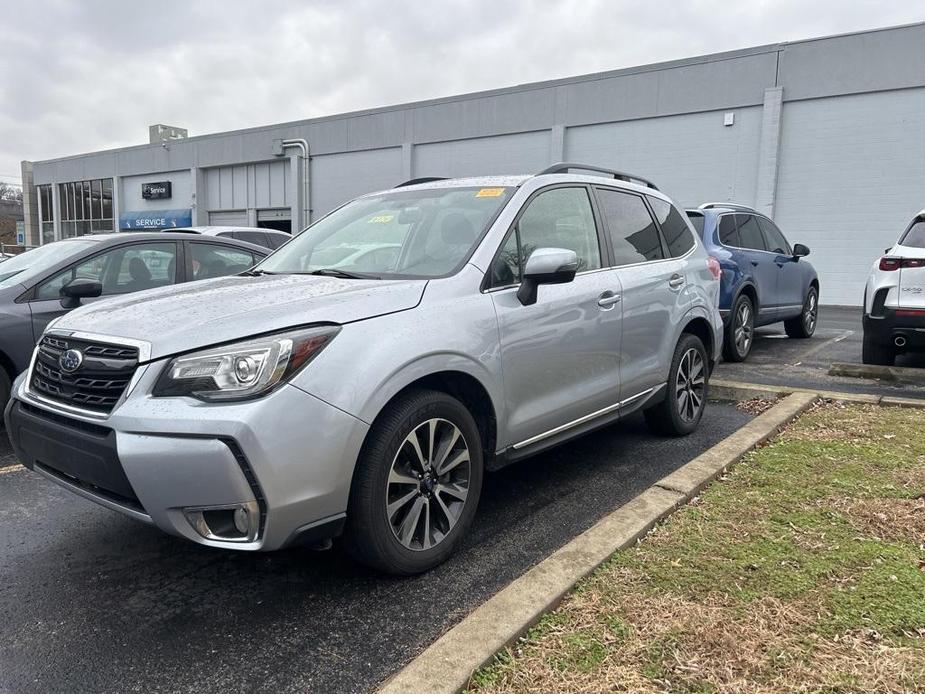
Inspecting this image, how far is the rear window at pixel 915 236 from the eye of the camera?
626cm

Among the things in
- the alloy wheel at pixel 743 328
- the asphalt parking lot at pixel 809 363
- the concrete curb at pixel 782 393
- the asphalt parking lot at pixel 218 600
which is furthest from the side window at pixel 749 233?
the asphalt parking lot at pixel 218 600

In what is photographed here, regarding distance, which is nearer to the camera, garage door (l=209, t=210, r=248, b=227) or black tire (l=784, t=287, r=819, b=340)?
black tire (l=784, t=287, r=819, b=340)

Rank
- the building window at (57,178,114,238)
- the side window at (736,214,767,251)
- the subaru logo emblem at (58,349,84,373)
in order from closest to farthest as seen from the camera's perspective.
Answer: the subaru logo emblem at (58,349,84,373), the side window at (736,214,767,251), the building window at (57,178,114,238)

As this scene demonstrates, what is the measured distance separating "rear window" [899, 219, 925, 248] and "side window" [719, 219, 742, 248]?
1821mm

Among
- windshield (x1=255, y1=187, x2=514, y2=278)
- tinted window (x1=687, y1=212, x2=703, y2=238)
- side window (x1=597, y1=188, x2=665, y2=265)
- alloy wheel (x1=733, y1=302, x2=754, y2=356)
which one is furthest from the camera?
alloy wheel (x1=733, y1=302, x2=754, y2=356)

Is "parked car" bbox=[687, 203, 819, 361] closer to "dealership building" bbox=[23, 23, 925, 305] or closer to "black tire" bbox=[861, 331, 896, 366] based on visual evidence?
"black tire" bbox=[861, 331, 896, 366]

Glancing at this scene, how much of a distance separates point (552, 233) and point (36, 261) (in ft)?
13.9

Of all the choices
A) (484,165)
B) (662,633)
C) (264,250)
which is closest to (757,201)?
(484,165)

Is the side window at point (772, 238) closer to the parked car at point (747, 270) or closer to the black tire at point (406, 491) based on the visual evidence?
the parked car at point (747, 270)

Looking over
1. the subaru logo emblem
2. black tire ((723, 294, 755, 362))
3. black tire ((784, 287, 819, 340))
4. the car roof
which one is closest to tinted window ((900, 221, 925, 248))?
black tire ((723, 294, 755, 362))

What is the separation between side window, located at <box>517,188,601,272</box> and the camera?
141 inches

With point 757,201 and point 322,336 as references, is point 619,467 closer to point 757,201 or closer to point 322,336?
point 322,336

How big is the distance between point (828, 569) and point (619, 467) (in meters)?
1.68

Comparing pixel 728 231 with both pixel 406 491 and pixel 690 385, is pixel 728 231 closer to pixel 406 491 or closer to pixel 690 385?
pixel 690 385
